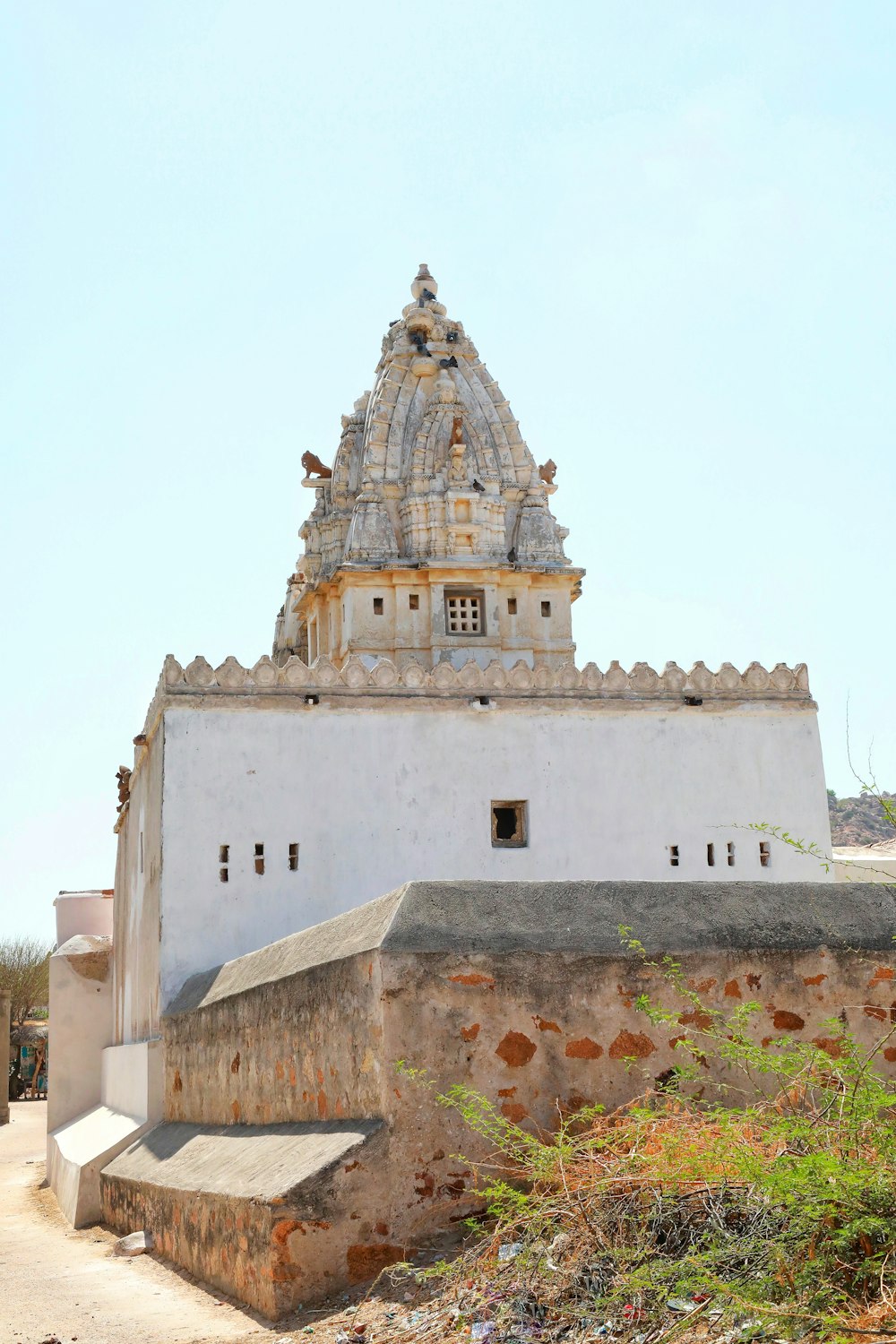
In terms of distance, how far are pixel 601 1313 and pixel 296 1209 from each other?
1.93 meters

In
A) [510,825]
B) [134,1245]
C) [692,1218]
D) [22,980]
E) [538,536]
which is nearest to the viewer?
[692,1218]

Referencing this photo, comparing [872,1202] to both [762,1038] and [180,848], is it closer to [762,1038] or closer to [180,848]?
[762,1038]

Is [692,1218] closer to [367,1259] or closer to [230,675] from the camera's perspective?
[367,1259]

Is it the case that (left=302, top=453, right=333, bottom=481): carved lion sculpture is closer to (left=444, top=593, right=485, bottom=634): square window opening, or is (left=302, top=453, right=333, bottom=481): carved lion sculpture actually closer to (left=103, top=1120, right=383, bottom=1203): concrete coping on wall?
(left=444, top=593, right=485, bottom=634): square window opening

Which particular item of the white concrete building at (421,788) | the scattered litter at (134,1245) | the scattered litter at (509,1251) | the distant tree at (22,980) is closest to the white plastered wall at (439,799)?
the white concrete building at (421,788)

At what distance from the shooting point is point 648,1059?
23.6ft

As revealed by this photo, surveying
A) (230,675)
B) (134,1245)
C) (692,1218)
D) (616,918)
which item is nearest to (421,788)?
(230,675)

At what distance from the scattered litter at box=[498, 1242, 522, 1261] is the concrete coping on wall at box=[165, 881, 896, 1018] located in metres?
1.41

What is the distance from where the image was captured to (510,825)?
16.3m

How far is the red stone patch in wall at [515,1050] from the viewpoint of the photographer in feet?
23.0

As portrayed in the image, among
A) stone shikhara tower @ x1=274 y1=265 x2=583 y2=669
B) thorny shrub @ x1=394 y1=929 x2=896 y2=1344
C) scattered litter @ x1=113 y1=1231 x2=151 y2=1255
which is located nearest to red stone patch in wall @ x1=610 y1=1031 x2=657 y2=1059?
thorny shrub @ x1=394 y1=929 x2=896 y2=1344

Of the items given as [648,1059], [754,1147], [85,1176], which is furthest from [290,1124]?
[85,1176]

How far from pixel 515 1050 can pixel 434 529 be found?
15.8 m

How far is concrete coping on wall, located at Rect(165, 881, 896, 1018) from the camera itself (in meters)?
7.16
